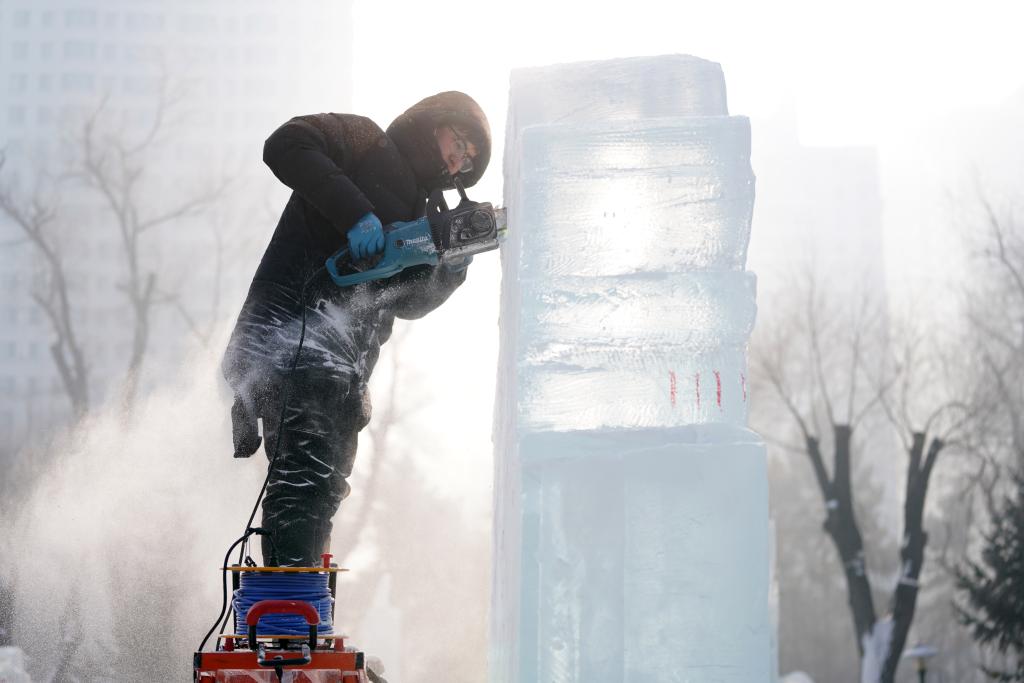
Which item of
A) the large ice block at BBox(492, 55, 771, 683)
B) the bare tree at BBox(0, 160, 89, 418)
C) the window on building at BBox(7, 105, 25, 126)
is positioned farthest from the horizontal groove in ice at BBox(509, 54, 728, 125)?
the window on building at BBox(7, 105, 25, 126)

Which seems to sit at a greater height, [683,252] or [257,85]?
[257,85]

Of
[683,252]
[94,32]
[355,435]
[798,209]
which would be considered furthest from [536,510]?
[798,209]

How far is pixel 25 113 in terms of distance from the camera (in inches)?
617

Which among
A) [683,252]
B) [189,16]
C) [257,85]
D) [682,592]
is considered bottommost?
[682,592]

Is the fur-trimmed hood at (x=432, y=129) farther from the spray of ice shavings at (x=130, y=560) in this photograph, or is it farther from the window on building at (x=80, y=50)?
the window on building at (x=80, y=50)

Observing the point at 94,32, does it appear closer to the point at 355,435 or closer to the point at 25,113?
the point at 25,113

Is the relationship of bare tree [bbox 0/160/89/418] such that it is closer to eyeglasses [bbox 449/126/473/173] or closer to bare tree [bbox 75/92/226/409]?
bare tree [bbox 75/92/226/409]

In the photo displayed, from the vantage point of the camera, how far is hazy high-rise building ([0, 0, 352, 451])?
14.2m

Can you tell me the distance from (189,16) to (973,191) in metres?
13.5

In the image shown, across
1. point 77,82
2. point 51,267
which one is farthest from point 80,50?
point 51,267

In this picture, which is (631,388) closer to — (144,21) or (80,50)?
(144,21)

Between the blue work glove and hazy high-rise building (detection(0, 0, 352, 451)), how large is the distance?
1118cm

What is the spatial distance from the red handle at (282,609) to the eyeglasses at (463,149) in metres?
1.51

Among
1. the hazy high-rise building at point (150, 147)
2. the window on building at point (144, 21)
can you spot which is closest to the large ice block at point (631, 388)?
the hazy high-rise building at point (150, 147)
